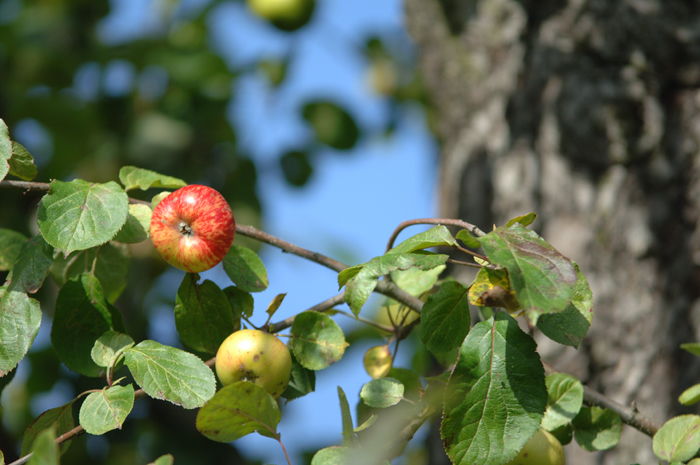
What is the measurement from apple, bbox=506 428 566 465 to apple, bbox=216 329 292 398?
0.93 ft

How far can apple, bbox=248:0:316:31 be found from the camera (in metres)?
2.00

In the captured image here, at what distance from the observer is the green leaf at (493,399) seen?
1.73 ft

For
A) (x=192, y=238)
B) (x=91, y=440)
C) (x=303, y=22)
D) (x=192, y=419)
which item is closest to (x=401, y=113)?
(x=303, y=22)

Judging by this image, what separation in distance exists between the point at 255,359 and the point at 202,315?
100mm

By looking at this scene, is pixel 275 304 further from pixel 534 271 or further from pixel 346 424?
pixel 534 271

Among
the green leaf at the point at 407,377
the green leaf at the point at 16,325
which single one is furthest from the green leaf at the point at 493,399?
the green leaf at the point at 16,325

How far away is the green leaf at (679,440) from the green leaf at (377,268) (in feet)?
1.12

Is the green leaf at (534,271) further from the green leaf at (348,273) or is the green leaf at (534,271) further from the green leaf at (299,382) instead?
the green leaf at (299,382)

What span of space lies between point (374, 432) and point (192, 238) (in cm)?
29

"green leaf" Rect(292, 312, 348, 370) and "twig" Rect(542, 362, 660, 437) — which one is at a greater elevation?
"green leaf" Rect(292, 312, 348, 370)

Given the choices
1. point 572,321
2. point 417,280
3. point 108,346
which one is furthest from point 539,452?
point 108,346

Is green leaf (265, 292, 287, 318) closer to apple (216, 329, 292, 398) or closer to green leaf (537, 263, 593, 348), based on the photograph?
apple (216, 329, 292, 398)

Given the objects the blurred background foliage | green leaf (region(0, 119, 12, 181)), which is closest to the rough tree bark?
the blurred background foliage

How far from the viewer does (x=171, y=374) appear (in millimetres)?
561
